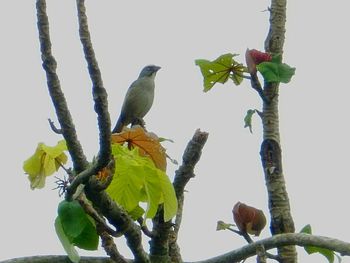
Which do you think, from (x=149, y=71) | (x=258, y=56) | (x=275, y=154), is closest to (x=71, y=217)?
(x=275, y=154)

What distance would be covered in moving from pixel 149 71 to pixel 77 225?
875 centimetres

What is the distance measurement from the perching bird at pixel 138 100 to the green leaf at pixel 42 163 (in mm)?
6797

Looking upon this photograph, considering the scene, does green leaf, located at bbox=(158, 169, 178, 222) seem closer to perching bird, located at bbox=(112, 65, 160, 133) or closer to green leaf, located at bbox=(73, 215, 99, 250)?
green leaf, located at bbox=(73, 215, 99, 250)

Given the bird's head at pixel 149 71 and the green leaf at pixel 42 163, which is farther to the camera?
the bird's head at pixel 149 71

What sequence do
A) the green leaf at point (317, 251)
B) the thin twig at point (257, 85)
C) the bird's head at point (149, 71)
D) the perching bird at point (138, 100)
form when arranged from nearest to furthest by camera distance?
the green leaf at point (317, 251)
the thin twig at point (257, 85)
the perching bird at point (138, 100)
the bird's head at point (149, 71)

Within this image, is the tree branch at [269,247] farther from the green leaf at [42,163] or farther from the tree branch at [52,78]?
the tree branch at [52,78]

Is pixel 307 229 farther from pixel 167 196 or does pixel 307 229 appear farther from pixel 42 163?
pixel 42 163

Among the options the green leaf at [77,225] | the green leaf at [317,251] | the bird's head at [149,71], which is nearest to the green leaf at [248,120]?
the green leaf at [317,251]

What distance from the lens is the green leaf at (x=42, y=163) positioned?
3.61 metres

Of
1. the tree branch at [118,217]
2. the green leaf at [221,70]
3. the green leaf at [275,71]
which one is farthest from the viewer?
the green leaf at [221,70]

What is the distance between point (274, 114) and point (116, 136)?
103cm

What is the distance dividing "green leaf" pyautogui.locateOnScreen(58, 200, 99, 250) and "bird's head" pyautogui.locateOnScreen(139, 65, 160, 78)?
337 inches

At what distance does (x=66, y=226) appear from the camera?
3166mm

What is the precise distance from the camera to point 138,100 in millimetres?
11055
